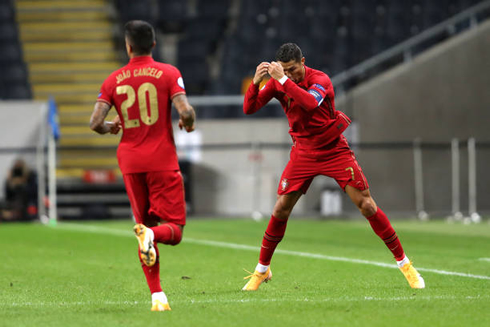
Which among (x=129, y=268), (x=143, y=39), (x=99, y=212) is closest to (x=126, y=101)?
(x=143, y=39)

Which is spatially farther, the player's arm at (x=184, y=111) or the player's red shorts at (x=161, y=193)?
the player's red shorts at (x=161, y=193)

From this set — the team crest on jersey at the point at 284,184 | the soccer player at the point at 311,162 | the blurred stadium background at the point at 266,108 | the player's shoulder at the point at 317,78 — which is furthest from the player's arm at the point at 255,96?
the blurred stadium background at the point at 266,108

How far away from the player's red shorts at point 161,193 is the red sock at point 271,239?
145 centimetres

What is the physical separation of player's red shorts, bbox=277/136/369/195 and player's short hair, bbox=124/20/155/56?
1852 millimetres

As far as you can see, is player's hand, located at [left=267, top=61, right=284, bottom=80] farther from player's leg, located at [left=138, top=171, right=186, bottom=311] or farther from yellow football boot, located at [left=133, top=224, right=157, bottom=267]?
yellow football boot, located at [left=133, top=224, right=157, bottom=267]

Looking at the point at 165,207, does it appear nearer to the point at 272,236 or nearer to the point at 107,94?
the point at 107,94

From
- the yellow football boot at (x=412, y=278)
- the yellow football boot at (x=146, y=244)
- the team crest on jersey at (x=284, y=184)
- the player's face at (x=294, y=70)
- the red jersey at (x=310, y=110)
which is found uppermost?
the player's face at (x=294, y=70)

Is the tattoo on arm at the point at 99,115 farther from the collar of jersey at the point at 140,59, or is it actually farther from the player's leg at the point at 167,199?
the player's leg at the point at 167,199

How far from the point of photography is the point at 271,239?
273 inches

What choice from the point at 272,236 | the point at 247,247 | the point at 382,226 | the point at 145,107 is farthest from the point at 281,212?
the point at 247,247

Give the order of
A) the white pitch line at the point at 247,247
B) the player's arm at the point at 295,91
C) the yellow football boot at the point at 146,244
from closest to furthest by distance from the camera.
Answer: the yellow football boot at the point at 146,244 < the player's arm at the point at 295,91 < the white pitch line at the point at 247,247

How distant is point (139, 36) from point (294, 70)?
1620 millimetres

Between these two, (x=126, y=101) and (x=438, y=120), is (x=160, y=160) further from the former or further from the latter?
(x=438, y=120)

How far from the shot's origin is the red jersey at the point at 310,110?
675 centimetres
